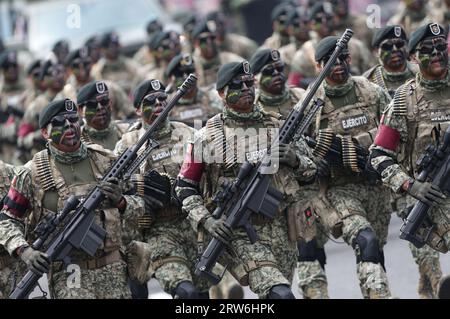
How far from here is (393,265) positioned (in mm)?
16797

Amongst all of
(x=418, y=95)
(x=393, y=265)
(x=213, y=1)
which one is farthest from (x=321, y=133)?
(x=213, y=1)

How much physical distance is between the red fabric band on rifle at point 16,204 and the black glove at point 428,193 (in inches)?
117

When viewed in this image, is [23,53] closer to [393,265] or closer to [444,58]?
[393,265]

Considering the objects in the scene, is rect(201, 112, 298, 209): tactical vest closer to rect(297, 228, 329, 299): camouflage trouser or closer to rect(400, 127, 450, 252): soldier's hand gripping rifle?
rect(400, 127, 450, 252): soldier's hand gripping rifle

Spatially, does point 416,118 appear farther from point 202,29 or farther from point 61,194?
point 202,29

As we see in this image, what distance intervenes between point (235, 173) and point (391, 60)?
2.73m

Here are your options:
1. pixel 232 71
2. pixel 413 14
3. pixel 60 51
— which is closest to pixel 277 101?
pixel 232 71

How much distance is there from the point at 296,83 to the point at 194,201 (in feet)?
17.3

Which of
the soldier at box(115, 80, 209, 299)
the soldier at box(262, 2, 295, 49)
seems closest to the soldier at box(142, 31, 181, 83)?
the soldier at box(262, 2, 295, 49)

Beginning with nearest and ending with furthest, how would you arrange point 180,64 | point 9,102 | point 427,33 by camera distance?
point 427,33 → point 180,64 → point 9,102

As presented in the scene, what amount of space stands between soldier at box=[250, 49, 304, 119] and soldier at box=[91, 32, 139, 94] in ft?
25.7

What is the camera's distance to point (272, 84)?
566 inches

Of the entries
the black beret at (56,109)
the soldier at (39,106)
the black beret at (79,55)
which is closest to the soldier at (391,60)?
the black beret at (56,109)

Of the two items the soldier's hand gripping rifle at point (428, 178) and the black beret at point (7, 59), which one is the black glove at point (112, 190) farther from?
the black beret at point (7, 59)
